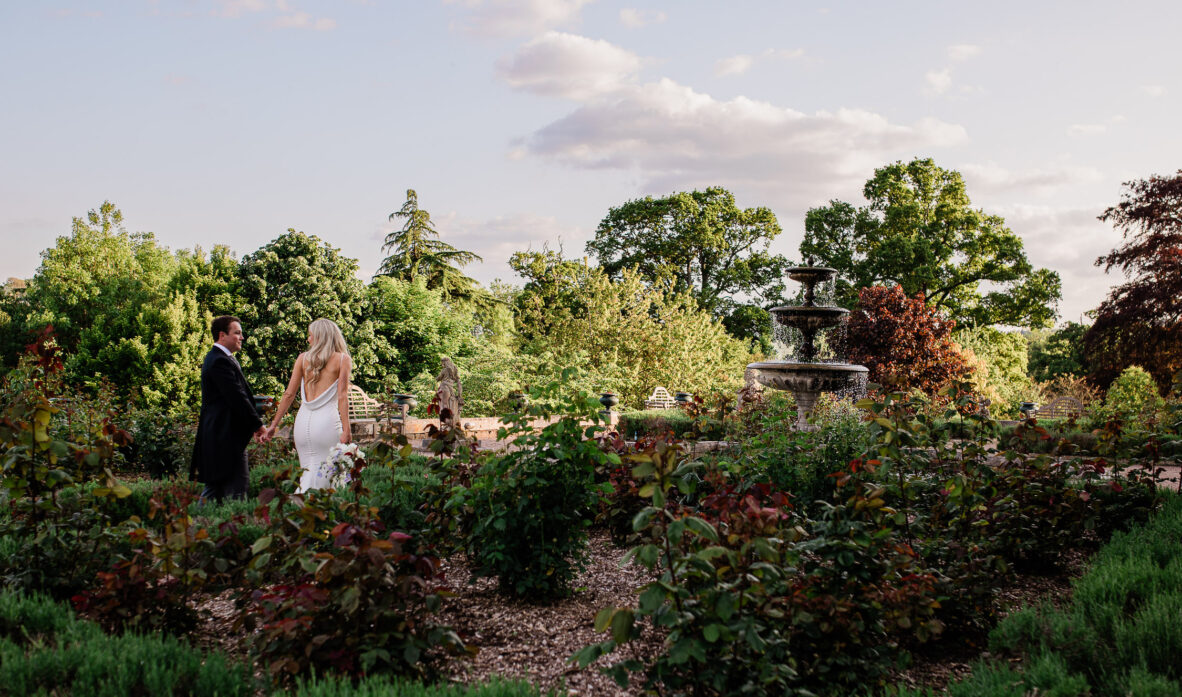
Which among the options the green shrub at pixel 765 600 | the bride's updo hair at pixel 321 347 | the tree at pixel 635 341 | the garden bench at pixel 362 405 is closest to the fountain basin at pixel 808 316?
the bride's updo hair at pixel 321 347

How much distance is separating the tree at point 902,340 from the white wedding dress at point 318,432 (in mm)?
15243

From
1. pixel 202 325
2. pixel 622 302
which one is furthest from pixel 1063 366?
pixel 202 325

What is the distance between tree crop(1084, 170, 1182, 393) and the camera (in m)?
16.5

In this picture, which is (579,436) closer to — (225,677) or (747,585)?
(747,585)

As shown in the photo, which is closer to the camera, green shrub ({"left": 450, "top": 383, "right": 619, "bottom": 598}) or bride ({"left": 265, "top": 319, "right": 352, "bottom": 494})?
green shrub ({"left": 450, "top": 383, "right": 619, "bottom": 598})

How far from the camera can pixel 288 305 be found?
883 inches

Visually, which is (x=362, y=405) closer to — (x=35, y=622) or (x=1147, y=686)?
(x=35, y=622)

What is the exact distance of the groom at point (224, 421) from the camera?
5.75 m

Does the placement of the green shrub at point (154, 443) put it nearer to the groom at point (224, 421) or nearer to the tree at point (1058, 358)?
the groom at point (224, 421)

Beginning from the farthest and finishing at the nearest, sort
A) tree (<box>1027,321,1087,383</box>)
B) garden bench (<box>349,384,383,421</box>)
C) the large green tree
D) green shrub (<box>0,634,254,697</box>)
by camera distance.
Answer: tree (<box>1027,321,1087,383</box>) < the large green tree < garden bench (<box>349,384,383,421</box>) < green shrub (<box>0,634,254,697</box>)

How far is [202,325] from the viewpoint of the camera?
22.4 metres

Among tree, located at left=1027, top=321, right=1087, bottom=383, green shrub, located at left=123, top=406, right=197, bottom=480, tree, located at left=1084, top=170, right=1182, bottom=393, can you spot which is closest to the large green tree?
green shrub, located at left=123, top=406, right=197, bottom=480

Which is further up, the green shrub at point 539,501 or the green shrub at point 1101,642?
the green shrub at point 539,501

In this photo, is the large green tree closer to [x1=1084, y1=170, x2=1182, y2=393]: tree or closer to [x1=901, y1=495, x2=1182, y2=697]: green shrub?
[x1=901, y1=495, x2=1182, y2=697]: green shrub
